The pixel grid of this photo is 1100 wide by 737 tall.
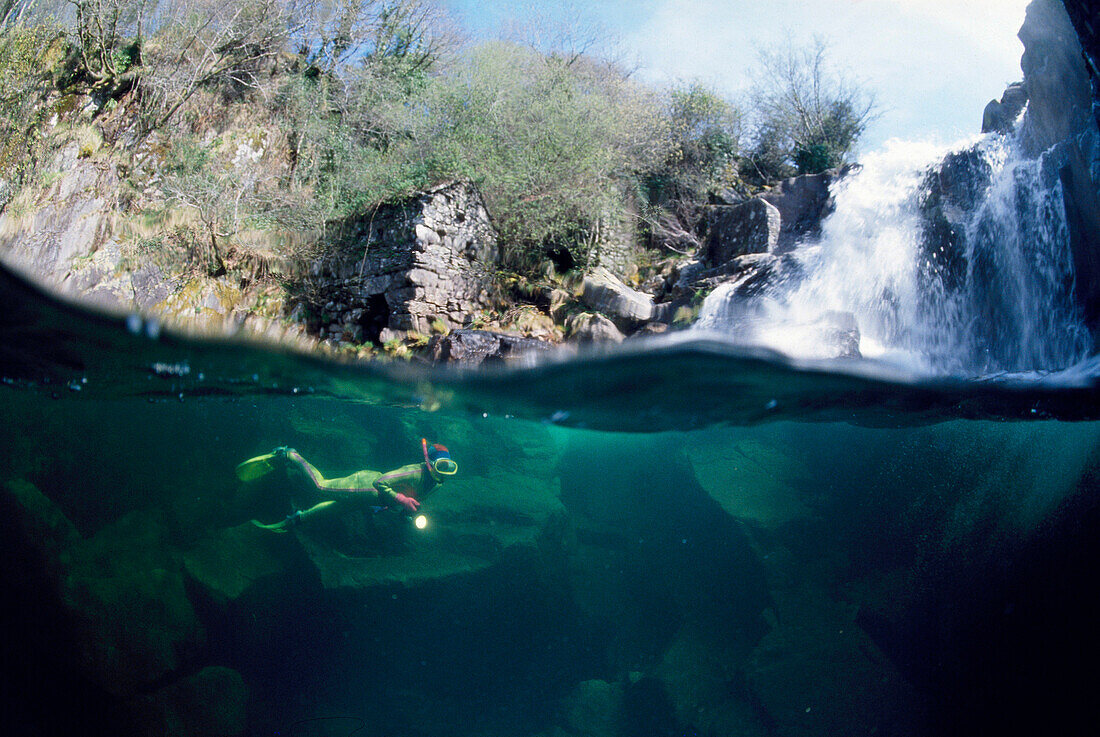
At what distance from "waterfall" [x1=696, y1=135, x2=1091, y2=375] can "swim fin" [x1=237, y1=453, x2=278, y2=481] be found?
28.3ft

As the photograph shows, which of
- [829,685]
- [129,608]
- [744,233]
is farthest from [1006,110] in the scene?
[129,608]

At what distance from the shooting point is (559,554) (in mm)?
11109

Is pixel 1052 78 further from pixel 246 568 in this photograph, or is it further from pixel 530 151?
pixel 246 568

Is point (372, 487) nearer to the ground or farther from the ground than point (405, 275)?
nearer to the ground

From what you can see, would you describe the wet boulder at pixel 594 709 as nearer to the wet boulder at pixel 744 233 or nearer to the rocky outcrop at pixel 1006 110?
the wet boulder at pixel 744 233

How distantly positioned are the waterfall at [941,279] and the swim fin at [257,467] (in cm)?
862

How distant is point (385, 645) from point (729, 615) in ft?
20.4

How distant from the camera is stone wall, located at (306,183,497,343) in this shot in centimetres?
1516

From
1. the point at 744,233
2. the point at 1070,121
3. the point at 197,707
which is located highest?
the point at 744,233

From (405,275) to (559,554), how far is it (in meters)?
8.16

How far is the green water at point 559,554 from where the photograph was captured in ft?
28.5

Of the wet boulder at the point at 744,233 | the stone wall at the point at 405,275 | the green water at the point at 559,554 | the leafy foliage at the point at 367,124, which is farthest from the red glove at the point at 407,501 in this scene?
the wet boulder at the point at 744,233

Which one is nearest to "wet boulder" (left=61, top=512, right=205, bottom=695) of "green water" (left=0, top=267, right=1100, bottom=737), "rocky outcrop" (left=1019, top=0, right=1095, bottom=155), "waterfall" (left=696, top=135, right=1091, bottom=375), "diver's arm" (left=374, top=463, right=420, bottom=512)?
"green water" (left=0, top=267, right=1100, bottom=737)

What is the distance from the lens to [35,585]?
916 centimetres
